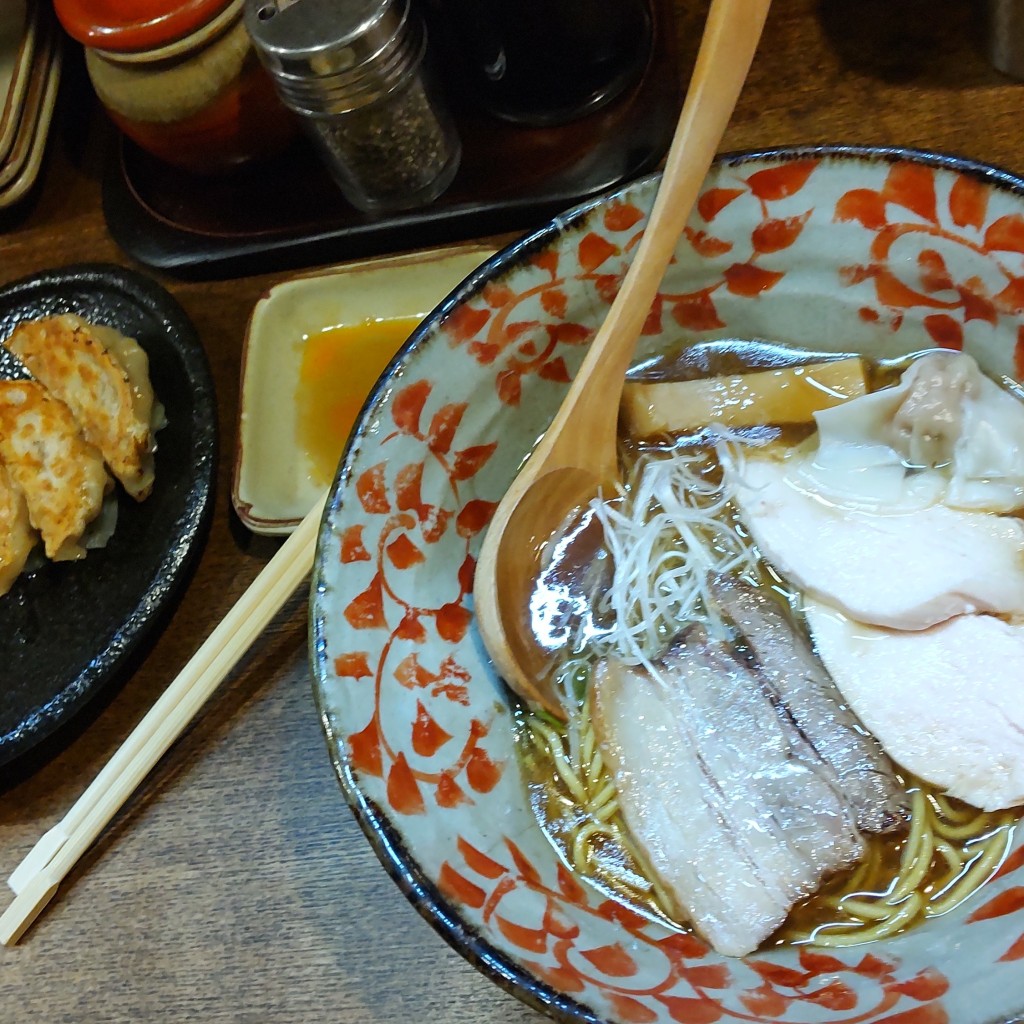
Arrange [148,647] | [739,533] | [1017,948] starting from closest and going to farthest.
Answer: [1017,948], [739,533], [148,647]

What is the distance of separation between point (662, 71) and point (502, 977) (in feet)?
4.34

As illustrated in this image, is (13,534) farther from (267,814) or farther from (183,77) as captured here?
Result: (183,77)

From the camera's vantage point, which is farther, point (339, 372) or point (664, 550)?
point (339, 372)

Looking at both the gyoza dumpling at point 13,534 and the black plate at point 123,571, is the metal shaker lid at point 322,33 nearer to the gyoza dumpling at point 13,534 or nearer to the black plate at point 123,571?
the black plate at point 123,571

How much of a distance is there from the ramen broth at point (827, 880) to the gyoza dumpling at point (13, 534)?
0.85 metres

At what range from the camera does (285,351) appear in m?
1.41

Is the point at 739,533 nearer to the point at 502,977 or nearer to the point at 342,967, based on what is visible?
the point at 502,977

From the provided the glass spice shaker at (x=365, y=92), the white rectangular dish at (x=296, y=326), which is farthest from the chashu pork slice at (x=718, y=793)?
the glass spice shaker at (x=365, y=92)

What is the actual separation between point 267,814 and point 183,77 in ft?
3.67

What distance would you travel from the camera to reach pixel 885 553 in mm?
1021

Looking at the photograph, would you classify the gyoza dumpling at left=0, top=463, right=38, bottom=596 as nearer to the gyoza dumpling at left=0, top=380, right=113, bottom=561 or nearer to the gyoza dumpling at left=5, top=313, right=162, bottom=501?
the gyoza dumpling at left=0, top=380, right=113, bottom=561

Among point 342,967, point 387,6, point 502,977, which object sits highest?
point 387,6

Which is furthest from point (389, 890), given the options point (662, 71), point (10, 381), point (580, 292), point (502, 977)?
point (662, 71)

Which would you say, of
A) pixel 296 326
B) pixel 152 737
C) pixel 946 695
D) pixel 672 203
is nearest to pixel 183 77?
pixel 296 326
